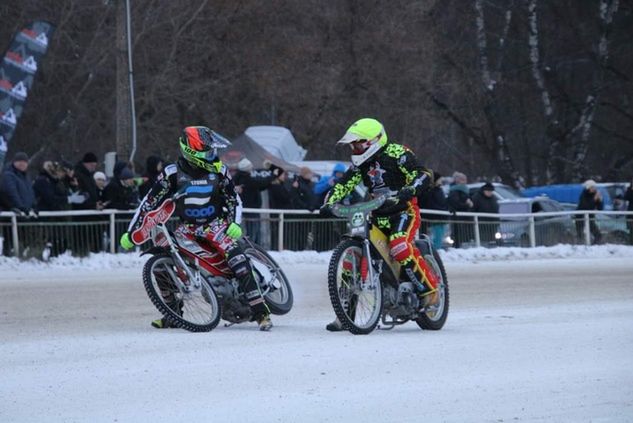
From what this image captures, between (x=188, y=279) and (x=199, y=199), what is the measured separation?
0.68 metres

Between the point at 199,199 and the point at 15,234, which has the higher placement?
the point at 199,199

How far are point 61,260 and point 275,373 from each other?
11.3 metres

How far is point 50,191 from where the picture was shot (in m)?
20.8

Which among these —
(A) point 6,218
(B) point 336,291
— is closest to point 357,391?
(B) point 336,291

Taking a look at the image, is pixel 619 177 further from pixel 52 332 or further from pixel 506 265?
pixel 52 332

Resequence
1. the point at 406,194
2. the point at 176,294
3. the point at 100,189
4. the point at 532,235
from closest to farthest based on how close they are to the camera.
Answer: the point at 406,194, the point at 176,294, the point at 100,189, the point at 532,235

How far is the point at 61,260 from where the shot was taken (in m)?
20.5

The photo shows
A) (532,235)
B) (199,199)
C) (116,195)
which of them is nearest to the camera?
(199,199)

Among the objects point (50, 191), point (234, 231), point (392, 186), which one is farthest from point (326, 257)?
point (392, 186)

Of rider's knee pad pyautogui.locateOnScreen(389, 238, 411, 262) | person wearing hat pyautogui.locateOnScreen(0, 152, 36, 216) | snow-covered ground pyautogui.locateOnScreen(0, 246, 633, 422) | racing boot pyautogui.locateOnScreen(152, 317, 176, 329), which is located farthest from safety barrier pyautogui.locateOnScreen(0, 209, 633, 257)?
rider's knee pad pyautogui.locateOnScreen(389, 238, 411, 262)

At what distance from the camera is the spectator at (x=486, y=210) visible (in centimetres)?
2675

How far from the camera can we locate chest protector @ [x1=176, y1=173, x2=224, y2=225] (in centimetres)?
1237

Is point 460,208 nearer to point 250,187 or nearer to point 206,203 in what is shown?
point 250,187

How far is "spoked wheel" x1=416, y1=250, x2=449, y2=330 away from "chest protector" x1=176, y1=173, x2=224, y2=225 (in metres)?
1.87
